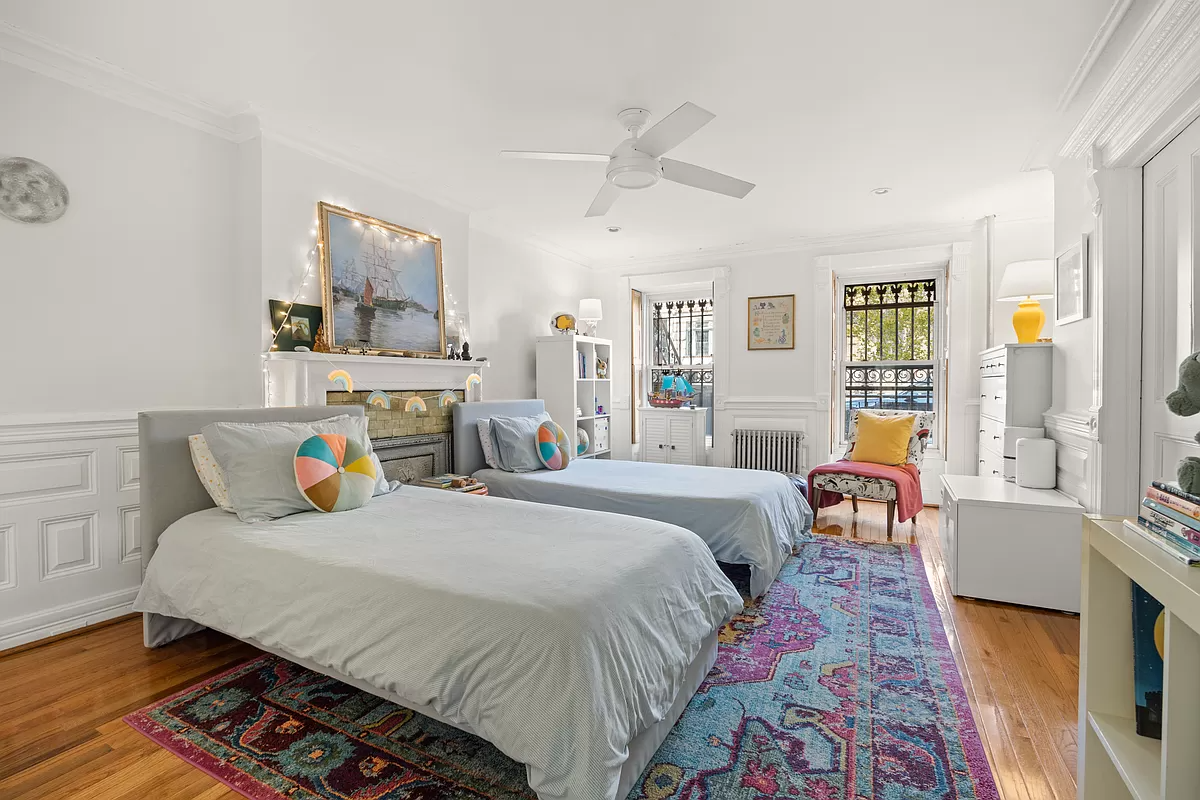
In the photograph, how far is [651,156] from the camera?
271 cm

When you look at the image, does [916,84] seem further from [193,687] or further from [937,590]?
[193,687]

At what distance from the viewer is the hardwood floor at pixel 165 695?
5.33 ft

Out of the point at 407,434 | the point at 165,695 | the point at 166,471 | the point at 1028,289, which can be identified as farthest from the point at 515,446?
the point at 1028,289

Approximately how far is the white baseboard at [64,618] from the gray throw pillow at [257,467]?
103cm

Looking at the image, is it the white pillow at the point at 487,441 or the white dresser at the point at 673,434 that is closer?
the white pillow at the point at 487,441

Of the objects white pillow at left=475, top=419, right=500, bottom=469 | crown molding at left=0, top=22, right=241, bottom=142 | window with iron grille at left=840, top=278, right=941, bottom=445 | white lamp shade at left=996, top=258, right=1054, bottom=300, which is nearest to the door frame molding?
white lamp shade at left=996, top=258, right=1054, bottom=300

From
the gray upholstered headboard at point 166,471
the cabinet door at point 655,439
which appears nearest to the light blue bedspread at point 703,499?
the gray upholstered headboard at point 166,471

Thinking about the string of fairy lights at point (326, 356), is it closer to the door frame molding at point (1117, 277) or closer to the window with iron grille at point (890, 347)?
the door frame molding at point (1117, 277)

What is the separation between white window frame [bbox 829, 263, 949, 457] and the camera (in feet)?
17.6

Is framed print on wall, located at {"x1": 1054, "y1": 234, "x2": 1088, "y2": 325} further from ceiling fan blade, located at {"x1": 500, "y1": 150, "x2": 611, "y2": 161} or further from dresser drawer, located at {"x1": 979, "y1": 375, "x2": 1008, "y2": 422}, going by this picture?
ceiling fan blade, located at {"x1": 500, "y1": 150, "x2": 611, "y2": 161}

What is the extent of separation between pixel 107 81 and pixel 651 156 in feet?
8.35

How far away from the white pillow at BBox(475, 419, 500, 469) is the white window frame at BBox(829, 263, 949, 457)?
11.2 ft

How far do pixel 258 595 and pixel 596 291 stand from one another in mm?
5257

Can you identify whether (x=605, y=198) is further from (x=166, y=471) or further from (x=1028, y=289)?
(x=1028, y=289)
